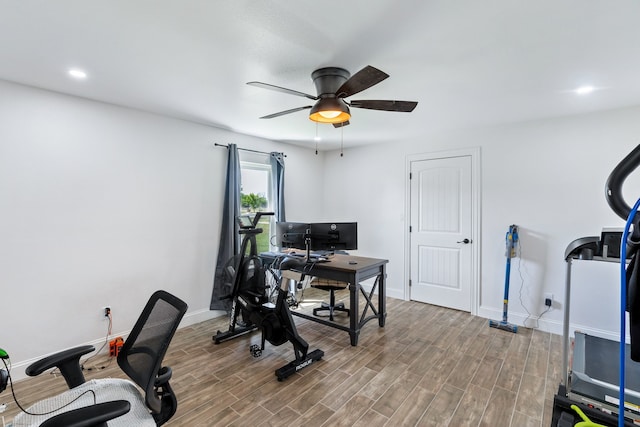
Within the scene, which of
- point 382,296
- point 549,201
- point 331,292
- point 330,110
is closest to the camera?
point 330,110

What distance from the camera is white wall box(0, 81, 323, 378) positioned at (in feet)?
8.35

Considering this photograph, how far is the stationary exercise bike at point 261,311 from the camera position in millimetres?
2732

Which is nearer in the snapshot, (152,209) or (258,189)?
(152,209)

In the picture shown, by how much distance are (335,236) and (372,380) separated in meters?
1.46

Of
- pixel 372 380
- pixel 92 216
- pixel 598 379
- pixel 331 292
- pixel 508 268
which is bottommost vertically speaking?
pixel 372 380

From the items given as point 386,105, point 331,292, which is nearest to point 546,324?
point 331,292

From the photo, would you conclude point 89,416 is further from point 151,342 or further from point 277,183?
point 277,183

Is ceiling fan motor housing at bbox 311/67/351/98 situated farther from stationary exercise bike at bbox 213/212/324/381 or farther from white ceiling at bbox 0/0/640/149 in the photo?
stationary exercise bike at bbox 213/212/324/381

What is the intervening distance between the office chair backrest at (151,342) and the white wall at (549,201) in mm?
3761

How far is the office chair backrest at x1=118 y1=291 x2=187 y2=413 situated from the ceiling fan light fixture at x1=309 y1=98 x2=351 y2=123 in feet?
5.21

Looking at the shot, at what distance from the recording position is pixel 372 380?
8.29 feet

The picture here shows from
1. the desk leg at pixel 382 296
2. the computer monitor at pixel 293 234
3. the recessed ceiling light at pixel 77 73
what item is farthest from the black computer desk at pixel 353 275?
the recessed ceiling light at pixel 77 73

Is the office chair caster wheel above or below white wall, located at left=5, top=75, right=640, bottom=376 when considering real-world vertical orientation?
below

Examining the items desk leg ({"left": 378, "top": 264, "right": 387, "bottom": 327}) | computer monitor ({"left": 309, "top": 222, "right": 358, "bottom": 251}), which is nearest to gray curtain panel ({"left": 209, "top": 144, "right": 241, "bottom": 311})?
computer monitor ({"left": 309, "top": 222, "right": 358, "bottom": 251})
